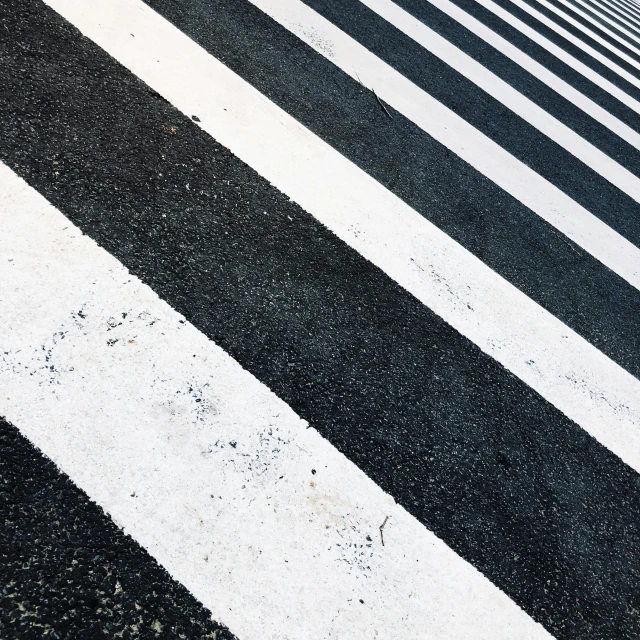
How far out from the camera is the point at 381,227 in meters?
2.86

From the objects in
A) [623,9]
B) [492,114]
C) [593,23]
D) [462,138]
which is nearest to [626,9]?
[623,9]

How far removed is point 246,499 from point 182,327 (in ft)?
2.20

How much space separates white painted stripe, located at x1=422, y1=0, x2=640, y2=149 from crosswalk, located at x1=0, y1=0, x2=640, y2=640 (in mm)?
1498

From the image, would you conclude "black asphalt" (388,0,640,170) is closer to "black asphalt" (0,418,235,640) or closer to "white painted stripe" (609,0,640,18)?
"black asphalt" (0,418,235,640)

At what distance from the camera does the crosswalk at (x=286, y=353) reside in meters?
1.69

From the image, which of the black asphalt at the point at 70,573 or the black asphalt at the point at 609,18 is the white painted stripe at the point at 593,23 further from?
the black asphalt at the point at 70,573

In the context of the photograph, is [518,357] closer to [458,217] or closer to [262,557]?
[458,217]

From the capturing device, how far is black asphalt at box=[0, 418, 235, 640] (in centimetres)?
148

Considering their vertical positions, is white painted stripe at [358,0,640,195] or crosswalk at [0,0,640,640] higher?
white painted stripe at [358,0,640,195]

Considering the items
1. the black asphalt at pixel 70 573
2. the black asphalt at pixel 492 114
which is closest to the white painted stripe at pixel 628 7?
the black asphalt at pixel 492 114

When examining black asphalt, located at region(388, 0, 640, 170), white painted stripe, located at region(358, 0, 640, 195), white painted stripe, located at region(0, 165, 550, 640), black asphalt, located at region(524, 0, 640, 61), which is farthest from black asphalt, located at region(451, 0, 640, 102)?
white painted stripe, located at region(0, 165, 550, 640)

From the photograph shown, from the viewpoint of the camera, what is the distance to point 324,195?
2855 mm

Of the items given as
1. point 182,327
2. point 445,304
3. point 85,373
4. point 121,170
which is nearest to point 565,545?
point 445,304

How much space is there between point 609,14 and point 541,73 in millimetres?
3561
